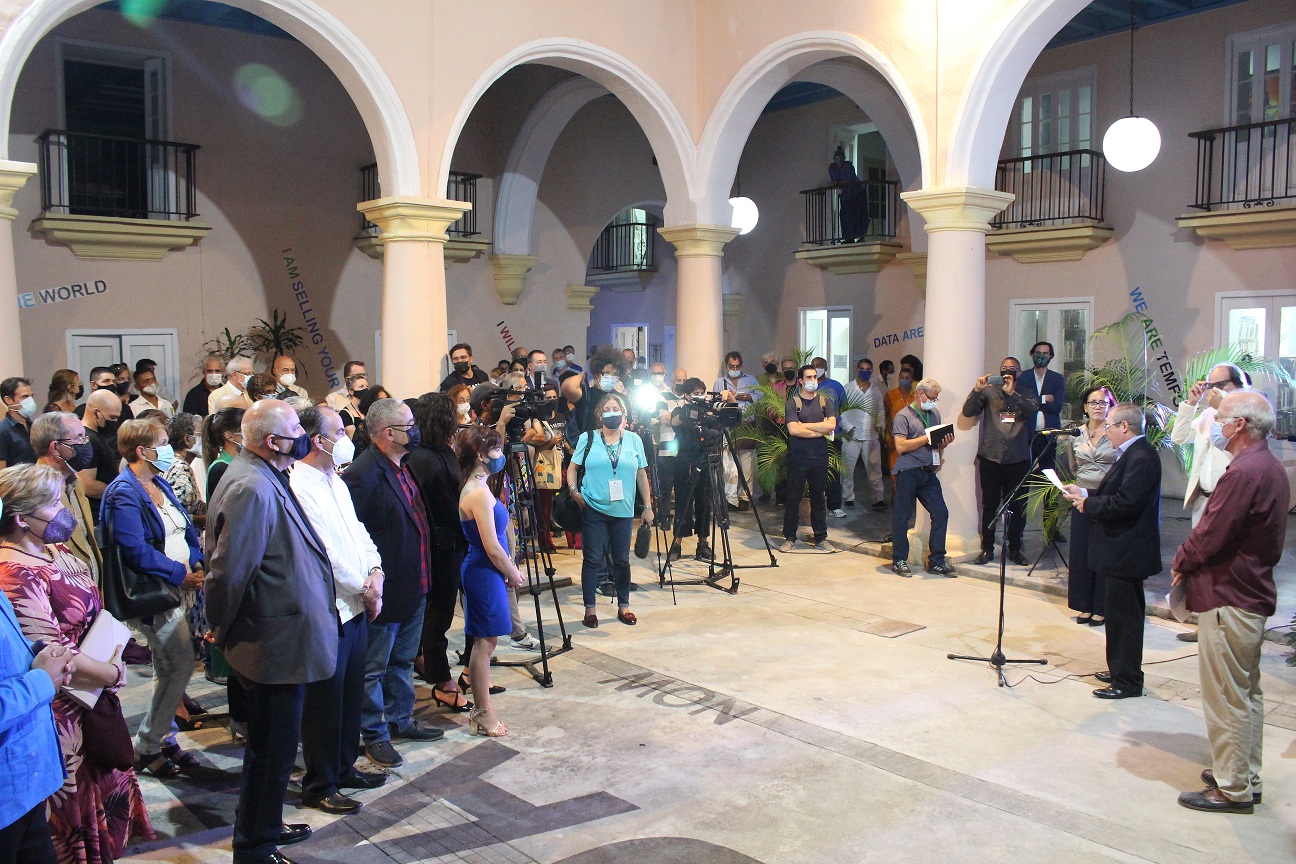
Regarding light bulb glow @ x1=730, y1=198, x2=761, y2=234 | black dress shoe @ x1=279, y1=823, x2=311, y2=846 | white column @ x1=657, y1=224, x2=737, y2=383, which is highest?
light bulb glow @ x1=730, y1=198, x2=761, y2=234

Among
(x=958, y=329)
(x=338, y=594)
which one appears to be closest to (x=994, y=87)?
(x=958, y=329)

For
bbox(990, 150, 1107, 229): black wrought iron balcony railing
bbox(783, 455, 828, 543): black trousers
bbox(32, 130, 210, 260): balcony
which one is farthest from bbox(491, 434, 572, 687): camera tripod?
bbox(990, 150, 1107, 229): black wrought iron balcony railing

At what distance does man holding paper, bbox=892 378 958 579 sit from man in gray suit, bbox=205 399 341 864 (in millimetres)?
6381

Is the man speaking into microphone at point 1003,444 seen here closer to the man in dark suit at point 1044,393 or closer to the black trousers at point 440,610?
the man in dark suit at point 1044,393

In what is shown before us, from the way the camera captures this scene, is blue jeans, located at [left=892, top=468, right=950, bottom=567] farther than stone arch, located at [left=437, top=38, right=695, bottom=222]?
No

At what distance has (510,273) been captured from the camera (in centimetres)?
1669

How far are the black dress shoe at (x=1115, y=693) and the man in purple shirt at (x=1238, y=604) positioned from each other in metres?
1.37

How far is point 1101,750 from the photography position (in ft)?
18.9

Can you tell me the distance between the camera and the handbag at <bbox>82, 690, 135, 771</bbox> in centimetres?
391

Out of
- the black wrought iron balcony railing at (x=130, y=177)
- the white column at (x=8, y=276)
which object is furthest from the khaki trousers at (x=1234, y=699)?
the black wrought iron balcony railing at (x=130, y=177)

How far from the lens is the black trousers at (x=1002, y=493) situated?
9711mm

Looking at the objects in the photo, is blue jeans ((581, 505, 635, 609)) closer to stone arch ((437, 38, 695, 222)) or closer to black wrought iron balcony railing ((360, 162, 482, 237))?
stone arch ((437, 38, 695, 222))

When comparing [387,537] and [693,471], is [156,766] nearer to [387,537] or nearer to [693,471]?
[387,537]

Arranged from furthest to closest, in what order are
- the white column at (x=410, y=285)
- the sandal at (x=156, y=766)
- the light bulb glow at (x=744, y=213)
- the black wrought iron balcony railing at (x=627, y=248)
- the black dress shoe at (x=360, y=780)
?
the black wrought iron balcony railing at (x=627, y=248), the light bulb glow at (x=744, y=213), the white column at (x=410, y=285), the sandal at (x=156, y=766), the black dress shoe at (x=360, y=780)
